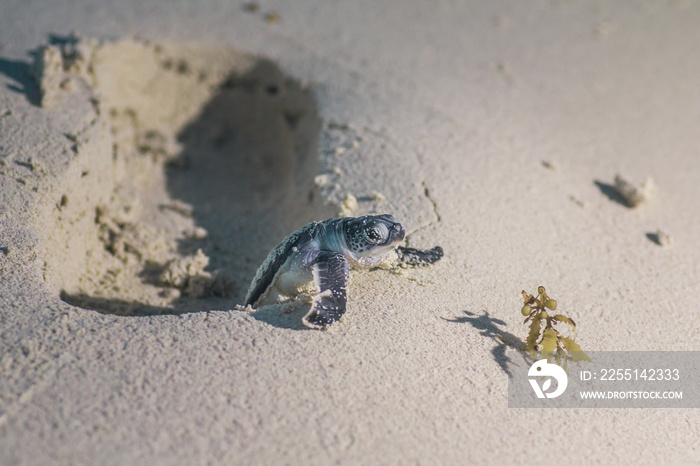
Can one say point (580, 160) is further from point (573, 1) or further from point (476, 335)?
point (573, 1)

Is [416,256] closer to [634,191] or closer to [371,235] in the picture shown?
[371,235]

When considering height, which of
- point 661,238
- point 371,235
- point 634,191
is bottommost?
point 371,235

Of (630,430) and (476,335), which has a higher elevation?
(476,335)

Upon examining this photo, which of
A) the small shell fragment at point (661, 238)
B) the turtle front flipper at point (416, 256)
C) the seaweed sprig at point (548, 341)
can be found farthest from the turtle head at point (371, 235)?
the small shell fragment at point (661, 238)

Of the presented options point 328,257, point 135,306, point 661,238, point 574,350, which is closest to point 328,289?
point 328,257

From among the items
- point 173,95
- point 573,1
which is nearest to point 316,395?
point 173,95

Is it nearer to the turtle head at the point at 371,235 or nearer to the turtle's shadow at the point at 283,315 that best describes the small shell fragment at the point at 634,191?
the turtle head at the point at 371,235
